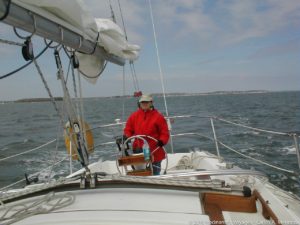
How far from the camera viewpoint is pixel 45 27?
81.1 inches

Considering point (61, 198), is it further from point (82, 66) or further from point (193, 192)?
point (82, 66)

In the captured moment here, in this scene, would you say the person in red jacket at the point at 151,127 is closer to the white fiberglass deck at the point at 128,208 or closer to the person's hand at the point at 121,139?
the person's hand at the point at 121,139

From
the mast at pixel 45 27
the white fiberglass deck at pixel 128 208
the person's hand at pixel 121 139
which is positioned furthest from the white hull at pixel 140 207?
the person's hand at pixel 121 139

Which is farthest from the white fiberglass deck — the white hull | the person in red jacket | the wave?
the wave

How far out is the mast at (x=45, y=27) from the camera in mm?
1793

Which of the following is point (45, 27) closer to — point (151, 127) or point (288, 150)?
point (151, 127)

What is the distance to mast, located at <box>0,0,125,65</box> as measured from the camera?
1.79 meters

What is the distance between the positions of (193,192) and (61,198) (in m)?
0.83

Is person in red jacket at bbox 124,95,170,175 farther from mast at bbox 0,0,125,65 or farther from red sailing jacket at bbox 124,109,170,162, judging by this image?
mast at bbox 0,0,125,65

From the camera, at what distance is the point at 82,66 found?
3443mm

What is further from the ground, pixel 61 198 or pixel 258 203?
pixel 61 198

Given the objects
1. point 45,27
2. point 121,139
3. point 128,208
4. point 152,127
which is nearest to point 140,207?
point 128,208

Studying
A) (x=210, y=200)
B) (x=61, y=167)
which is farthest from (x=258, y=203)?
(x=61, y=167)

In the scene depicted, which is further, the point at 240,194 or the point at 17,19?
the point at 240,194
